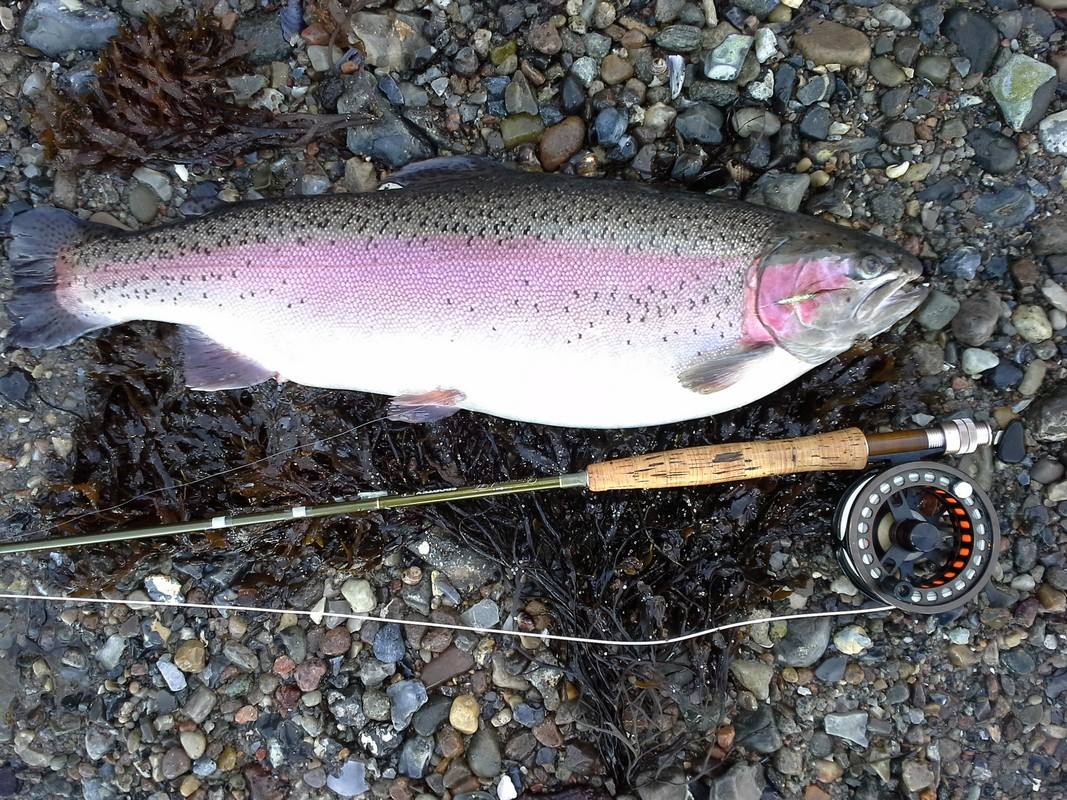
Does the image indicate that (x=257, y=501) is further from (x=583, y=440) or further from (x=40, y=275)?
(x=583, y=440)

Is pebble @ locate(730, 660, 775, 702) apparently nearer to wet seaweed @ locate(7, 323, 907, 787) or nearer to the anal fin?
wet seaweed @ locate(7, 323, 907, 787)

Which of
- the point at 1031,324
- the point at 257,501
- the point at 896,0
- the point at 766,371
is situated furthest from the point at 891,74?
the point at 257,501

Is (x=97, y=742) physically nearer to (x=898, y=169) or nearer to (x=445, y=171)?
(x=445, y=171)

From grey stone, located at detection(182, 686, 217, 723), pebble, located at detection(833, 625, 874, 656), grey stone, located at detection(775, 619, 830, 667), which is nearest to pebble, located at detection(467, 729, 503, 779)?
grey stone, located at detection(182, 686, 217, 723)

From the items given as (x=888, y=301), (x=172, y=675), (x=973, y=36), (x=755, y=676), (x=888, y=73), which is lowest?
(x=172, y=675)

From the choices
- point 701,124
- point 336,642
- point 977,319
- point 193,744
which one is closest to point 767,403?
point 977,319
